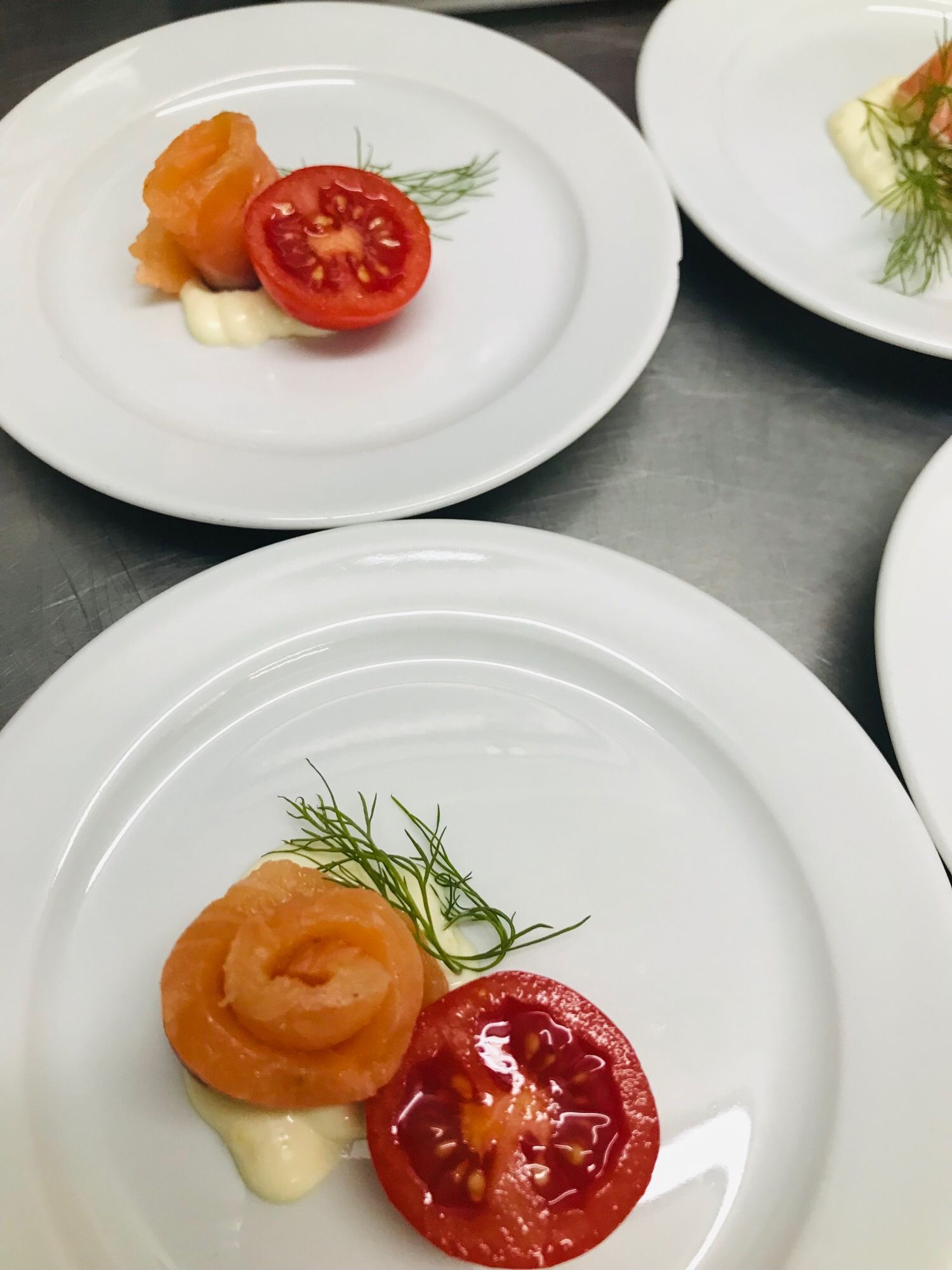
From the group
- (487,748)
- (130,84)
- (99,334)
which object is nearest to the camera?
(487,748)

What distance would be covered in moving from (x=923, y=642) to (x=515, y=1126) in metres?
0.61

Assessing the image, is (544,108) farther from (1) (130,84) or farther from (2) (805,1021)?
(2) (805,1021)

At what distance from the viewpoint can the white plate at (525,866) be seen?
0.77m

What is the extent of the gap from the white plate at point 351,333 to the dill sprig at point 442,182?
0.02 metres

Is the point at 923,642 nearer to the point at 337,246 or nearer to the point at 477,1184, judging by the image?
the point at 477,1184

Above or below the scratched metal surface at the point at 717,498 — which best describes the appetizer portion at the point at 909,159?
above

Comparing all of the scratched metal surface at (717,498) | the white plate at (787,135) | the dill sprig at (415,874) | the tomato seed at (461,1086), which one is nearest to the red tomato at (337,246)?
the scratched metal surface at (717,498)

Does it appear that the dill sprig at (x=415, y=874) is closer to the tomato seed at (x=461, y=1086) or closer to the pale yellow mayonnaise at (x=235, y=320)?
the tomato seed at (x=461, y=1086)

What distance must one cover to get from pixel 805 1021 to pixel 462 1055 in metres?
0.30

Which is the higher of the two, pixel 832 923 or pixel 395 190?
pixel 395 190

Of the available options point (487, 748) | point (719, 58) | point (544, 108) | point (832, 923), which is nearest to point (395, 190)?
point (544, 108)

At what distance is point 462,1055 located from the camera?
2.57ft

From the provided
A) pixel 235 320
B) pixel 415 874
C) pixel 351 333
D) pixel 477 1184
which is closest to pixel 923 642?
pixel 415 874

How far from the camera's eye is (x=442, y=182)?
1.48 meters
